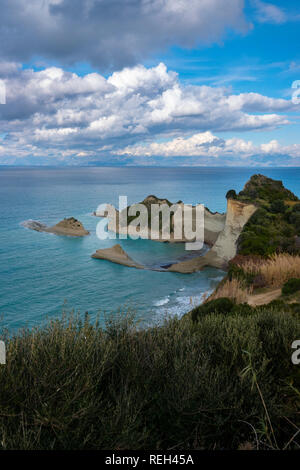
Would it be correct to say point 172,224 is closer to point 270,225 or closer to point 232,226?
point 232,226

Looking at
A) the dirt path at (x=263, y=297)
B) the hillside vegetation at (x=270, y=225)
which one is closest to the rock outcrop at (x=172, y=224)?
the hillside vegetation at (x=270, y=225)

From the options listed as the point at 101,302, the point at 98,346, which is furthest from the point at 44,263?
the point at 98,346

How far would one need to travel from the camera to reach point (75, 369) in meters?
5.32

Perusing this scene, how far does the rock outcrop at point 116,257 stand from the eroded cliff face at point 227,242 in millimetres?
5403

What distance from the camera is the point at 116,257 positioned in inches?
1741

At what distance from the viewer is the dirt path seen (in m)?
16.5

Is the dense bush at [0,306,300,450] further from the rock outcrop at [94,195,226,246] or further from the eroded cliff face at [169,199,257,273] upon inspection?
the rock outcrop at [94,195,226,246]

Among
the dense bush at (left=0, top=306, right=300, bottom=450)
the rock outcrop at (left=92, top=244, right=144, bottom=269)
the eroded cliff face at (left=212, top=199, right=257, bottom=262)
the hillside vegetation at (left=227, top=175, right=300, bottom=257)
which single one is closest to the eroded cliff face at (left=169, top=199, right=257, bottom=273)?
the eroded cliff face at (left=212, top=199, right=257, bottom=262)

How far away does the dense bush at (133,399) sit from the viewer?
455 centimetres

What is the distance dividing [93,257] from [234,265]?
2612 cm

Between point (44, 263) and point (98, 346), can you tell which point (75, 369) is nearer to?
point (98, 346)

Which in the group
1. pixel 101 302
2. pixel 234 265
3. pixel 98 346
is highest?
pixel 98 346
